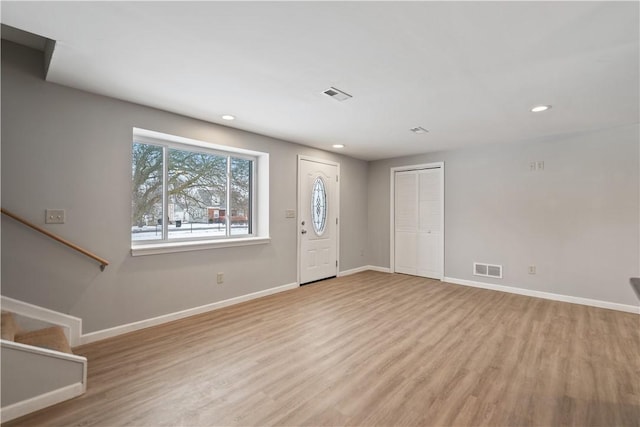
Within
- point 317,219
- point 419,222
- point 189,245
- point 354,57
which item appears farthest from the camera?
point 419,222

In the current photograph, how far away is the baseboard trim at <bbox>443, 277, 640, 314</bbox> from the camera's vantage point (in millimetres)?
3858

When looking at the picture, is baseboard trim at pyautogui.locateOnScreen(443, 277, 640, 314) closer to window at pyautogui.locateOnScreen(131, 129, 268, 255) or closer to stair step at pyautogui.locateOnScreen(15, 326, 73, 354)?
window at pyautogui.locateOnScreen(131, 129, 268, 255)

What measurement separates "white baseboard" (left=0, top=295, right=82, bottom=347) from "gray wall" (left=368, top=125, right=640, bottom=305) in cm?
525

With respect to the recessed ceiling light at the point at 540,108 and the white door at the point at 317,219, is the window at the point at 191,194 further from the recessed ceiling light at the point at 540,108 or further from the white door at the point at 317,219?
the recessed ceiling light at the point at 540,108

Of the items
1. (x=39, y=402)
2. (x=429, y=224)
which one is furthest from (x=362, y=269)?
(x=39, y=402)

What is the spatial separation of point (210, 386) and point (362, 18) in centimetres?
264

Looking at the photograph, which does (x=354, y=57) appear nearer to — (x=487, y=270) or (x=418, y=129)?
(x=418, y=129)

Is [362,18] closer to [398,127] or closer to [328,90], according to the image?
[328,90]

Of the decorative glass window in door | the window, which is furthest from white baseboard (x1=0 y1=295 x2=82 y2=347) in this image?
the decorative glass window in door

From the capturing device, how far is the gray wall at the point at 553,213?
3881 mm

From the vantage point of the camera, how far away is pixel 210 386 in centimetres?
215

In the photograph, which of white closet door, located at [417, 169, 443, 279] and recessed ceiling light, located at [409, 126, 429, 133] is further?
white closet door, located at [417, 169, 443, 279]

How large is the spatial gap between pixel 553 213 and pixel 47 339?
598cm

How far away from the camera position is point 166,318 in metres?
3.34
